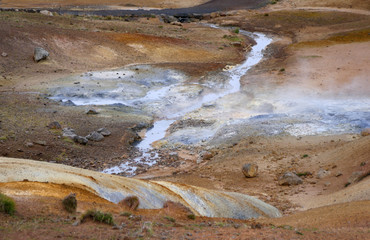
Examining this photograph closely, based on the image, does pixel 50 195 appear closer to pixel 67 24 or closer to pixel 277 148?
pixel 277 148

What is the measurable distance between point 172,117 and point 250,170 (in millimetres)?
9728

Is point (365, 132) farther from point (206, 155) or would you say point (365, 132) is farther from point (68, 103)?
point (68, 103)

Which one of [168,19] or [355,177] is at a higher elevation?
[168,19]

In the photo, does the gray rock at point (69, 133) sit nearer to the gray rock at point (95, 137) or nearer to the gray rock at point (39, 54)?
the gray rock at point (95, 137)

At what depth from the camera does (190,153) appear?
75.8 ft

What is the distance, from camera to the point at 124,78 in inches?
1348

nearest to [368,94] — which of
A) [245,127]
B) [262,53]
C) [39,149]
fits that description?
[245,127]

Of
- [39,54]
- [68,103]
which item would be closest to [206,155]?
[68,103]

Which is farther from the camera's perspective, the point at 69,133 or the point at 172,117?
the point at 172,117

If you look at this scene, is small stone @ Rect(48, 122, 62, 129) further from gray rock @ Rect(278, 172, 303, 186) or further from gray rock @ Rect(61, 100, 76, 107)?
gray rock @ Rect(278, 172, 303, 186)

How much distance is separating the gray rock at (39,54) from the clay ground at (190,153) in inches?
17.7

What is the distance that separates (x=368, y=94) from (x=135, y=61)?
18.0 metres

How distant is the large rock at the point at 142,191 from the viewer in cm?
1255

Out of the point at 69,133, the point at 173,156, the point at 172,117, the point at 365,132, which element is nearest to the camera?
the point at 365,132
